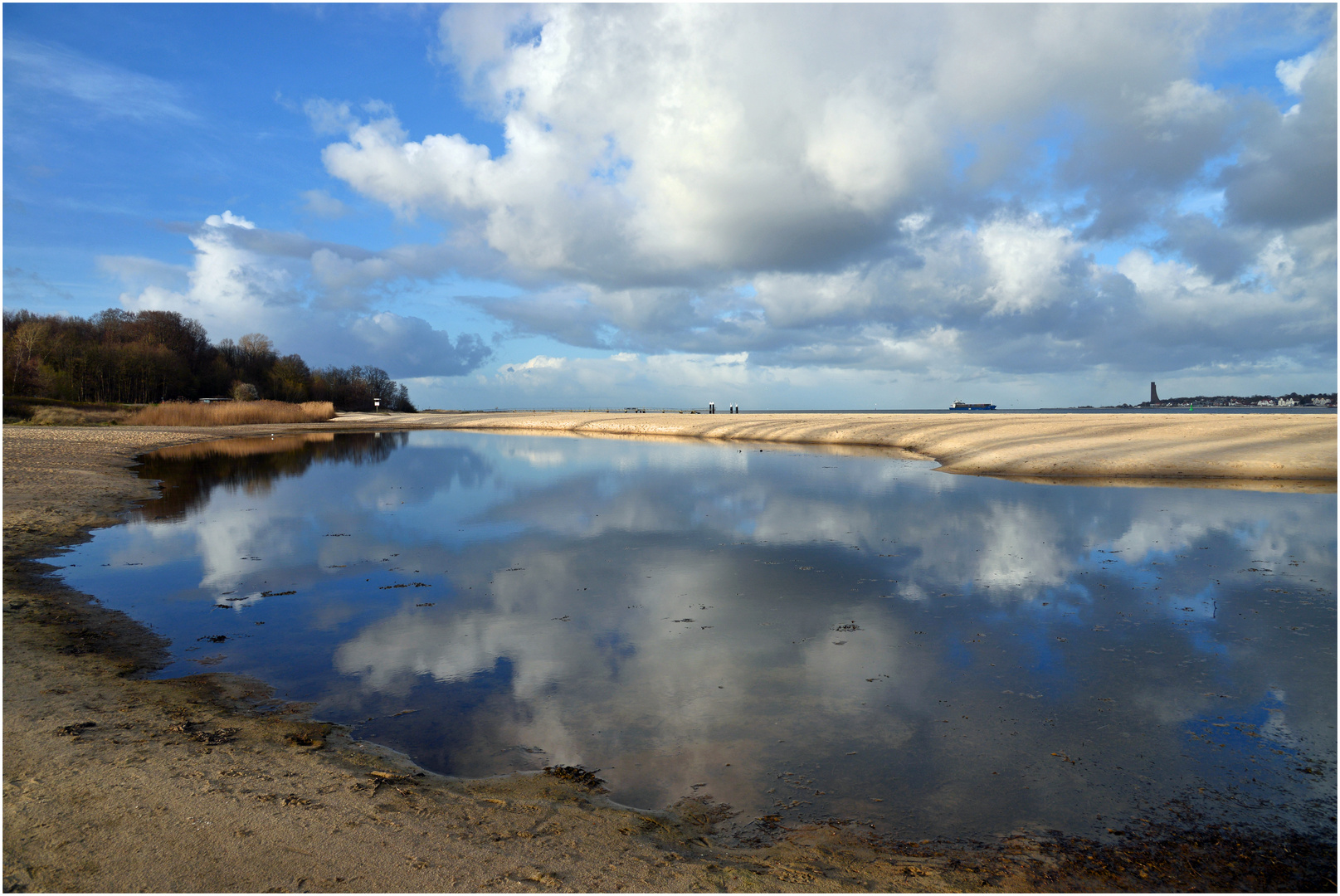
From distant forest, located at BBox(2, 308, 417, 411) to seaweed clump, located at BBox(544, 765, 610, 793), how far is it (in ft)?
278

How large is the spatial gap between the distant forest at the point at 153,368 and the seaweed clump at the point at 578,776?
8482cm

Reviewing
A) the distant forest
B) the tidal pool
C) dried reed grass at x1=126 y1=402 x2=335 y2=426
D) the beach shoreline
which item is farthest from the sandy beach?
the distant forest

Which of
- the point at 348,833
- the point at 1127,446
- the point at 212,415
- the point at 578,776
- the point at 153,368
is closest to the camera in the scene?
the point at 348,833

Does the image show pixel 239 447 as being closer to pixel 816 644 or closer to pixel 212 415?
pixel 212 415

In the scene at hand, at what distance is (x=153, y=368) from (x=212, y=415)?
3688 cm

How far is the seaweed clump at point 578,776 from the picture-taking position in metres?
5.02

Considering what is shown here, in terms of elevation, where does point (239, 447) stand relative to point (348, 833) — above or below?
above

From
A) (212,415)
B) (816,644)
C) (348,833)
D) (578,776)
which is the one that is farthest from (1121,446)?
(212,415)

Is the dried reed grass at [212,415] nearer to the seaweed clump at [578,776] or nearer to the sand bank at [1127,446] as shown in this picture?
the sand bank at [1127,446]

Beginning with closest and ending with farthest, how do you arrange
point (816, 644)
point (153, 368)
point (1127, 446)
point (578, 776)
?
point (578, 776), point (816, 644), point (1127, 446), point (153, 368)

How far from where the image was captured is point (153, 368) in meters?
88.9

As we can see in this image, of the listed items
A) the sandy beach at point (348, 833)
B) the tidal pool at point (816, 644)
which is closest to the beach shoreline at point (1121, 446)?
the tidal pool at point (816, 644)

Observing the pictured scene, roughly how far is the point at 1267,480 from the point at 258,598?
29893 millimetres

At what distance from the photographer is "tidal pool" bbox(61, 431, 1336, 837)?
5.11m
